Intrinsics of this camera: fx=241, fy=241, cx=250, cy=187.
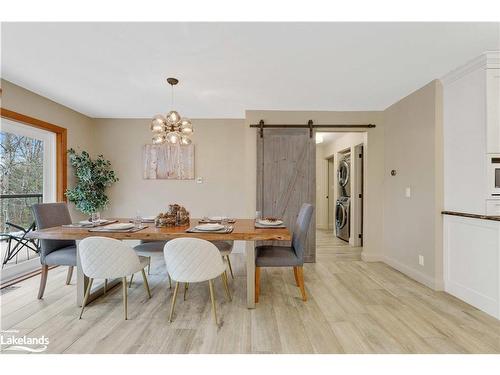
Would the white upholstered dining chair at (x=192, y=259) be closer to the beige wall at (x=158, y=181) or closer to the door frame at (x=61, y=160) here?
the beige wall at (x=158, y=181)

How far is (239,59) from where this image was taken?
2.34m

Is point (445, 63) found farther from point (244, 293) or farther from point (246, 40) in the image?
point (244, 293)

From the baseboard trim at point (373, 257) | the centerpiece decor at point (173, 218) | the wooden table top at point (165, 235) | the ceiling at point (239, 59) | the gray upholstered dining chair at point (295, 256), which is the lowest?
the baseboard trim at point (373, 257)

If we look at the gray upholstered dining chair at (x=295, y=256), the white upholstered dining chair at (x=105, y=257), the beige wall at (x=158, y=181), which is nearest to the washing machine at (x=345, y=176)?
the beige wall at (x=158, y=181)

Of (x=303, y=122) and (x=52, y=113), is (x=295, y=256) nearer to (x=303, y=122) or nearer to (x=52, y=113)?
(x=303, y=122)

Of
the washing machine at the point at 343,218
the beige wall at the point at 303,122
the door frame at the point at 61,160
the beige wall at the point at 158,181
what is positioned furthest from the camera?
the washing machine at the point at 343,218

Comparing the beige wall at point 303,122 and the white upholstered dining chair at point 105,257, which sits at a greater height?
the beige wall at point 303,122

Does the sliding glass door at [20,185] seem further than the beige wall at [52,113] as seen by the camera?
Yes

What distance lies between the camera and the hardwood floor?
1769 millimetres

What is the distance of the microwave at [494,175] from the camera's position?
→ 2.30 m

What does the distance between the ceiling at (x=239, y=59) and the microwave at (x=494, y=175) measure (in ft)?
3.31

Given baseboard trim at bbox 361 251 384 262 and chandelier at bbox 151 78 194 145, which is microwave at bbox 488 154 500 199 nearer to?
baseboard trim at bbox 361 251 384 262

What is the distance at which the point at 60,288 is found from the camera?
2764mm
